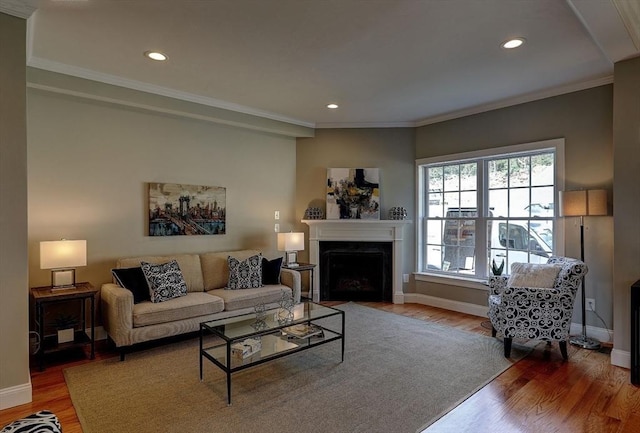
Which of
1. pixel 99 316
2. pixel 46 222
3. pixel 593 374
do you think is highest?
pixel 46 222

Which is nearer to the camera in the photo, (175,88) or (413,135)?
(175,88)

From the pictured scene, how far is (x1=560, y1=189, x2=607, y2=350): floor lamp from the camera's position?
11.2ft

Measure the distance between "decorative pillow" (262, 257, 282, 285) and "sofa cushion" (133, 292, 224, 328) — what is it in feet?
2.47

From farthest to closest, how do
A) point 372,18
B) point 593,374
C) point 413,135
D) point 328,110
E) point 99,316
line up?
point 413,135 < point 328,110 < point 99,316 < point 593,374 < point 372,18

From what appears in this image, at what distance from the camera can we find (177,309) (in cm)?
343

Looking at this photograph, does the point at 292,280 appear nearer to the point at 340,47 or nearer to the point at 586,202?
the point at 340,47

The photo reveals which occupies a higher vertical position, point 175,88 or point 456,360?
point 175,88

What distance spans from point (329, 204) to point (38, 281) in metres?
3.62

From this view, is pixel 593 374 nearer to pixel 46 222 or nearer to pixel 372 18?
pixel 372 18

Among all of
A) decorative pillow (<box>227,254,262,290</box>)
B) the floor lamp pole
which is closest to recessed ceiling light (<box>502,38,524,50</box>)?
the floor lamp pole

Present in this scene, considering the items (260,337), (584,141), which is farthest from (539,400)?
(584,141)

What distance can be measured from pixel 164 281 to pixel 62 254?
2.97 ft

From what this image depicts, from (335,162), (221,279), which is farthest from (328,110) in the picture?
(221,279)

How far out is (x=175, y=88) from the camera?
3.97 m
